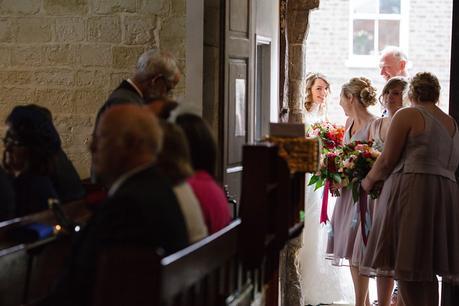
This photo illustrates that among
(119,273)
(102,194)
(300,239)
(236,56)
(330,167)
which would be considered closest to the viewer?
(119,273)

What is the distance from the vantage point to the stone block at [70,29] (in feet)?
22.6

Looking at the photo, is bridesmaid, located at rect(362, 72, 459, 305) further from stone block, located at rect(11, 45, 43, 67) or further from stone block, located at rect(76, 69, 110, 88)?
stone block, located at rect(11, 45, 43, 67)

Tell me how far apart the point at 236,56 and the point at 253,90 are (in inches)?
19.6

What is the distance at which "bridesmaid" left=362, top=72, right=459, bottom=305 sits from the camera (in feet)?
22.5

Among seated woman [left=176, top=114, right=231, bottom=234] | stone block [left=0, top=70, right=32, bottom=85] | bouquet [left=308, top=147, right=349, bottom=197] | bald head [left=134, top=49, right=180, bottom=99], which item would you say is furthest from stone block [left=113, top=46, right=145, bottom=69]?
seated woman [left=176, top=114, right=231, bottom=234]

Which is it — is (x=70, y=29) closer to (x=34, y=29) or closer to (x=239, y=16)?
Answer: (x=34, y=29)

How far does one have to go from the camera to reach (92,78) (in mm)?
6910

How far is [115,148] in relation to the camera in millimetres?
3242

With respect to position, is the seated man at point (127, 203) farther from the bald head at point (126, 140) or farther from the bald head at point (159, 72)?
the bald head at point (159, 72)

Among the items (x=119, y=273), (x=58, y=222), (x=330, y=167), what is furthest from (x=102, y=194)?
(x=330, y=167)

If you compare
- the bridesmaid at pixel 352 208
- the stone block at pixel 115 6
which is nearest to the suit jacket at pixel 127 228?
the stone block at pixel 115 6

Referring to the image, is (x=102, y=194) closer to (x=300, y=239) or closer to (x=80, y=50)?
(x=80, y=50)

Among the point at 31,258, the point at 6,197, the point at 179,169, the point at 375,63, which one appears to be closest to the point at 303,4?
the point at 6,197

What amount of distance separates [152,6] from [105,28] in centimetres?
34
